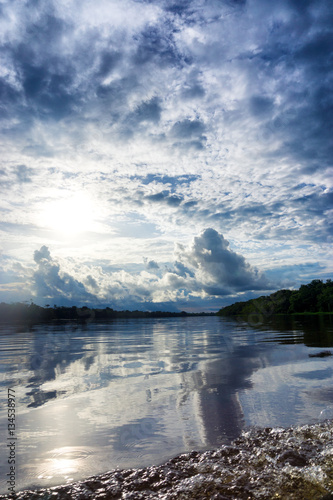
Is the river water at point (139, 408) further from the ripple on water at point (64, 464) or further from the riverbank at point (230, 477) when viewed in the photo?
the riverbank at point (230, 477)

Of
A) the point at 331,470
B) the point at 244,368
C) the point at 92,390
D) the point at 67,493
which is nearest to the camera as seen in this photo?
the point at 67,493

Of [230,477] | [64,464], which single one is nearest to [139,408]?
[64,464]

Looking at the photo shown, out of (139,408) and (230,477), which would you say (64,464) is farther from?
(139,408)

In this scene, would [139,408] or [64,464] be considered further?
[139,408]

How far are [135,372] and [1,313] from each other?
20800 centimetres

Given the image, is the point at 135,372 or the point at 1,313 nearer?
the point at 135,372

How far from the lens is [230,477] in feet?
16.4

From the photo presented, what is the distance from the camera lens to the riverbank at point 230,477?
4.55 metres

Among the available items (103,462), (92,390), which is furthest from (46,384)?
(103,462)

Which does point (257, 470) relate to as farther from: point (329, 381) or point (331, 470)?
point (329, 381)

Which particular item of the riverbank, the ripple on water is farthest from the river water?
the riverbank

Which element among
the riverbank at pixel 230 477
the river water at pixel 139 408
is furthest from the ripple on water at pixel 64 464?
the riverbank at pixel 230 477

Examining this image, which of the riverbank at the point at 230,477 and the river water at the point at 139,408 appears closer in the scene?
the riverbank at the point at 230,477

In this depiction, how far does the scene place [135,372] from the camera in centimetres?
1384
